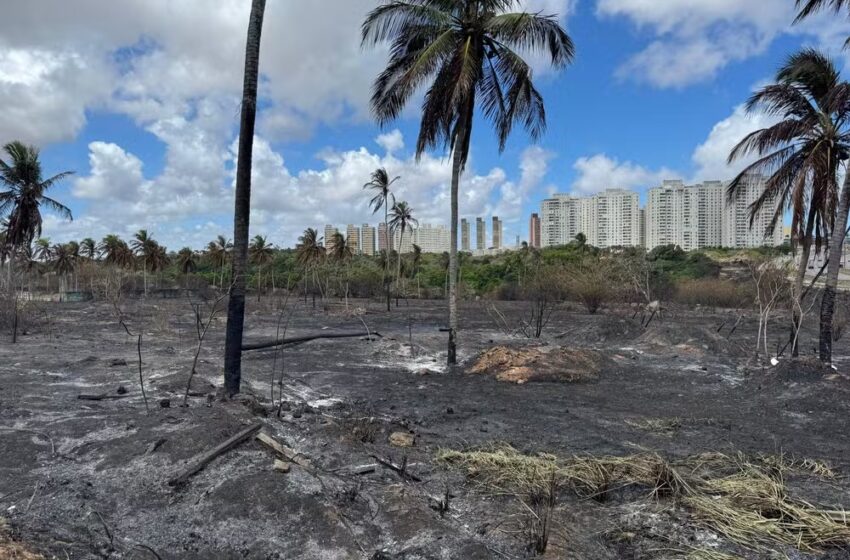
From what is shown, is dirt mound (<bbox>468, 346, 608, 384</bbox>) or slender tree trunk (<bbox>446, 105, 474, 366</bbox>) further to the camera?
slender tree trunk (<bbox>446, 105, 474, 366</bbox>)

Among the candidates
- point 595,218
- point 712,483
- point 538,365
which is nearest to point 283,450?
point 712,483

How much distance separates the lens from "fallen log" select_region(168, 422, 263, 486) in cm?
487

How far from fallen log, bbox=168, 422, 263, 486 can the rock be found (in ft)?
5.36

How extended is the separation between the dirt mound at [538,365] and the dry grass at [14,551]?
945 centimetres

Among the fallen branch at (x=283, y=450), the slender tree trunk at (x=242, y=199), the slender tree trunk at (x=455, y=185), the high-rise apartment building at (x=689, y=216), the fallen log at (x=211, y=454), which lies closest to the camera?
the fallen log at (x=211, y=454)

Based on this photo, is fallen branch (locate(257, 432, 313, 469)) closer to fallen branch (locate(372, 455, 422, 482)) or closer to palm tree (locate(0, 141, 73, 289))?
fallen branch (locate(372, 455, 422, 482))

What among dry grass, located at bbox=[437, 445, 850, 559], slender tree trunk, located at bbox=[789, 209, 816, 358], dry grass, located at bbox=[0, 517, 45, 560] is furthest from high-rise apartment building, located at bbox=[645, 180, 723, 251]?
dry grass, located at bbox=[0, 517, 45, 560]

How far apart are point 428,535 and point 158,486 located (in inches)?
102

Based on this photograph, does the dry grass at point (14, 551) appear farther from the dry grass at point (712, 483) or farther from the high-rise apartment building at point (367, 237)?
the high-rise apartment building at point (367, 237)

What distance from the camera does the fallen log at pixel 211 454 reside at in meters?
4.87

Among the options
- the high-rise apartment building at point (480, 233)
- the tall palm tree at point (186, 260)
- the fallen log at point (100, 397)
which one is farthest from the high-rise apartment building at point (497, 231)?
the fallen log at point (100, 397)

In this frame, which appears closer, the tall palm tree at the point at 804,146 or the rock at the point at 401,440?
the rock at the point at 401,440

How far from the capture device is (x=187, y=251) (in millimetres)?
64500

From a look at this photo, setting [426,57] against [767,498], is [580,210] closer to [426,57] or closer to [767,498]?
[426,57]
